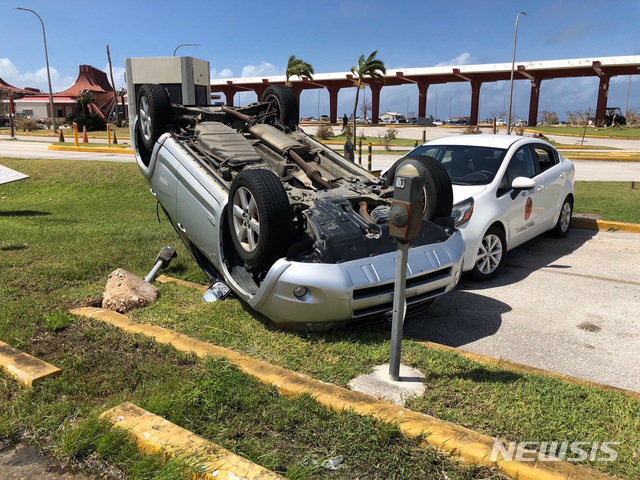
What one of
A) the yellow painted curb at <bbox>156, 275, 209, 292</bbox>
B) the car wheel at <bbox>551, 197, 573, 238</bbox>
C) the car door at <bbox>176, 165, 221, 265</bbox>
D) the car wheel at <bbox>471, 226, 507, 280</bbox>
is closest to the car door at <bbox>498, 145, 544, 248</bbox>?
the car wheel at <bbox>471, 226, 507, 280</bbox>

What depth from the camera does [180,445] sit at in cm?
269

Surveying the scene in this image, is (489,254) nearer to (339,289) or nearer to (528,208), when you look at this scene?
(528,208)

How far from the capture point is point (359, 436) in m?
2.81

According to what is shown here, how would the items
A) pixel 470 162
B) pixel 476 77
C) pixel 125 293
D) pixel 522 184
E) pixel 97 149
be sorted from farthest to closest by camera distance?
pixel 476 77, pixel 97 149, pixel 470 162, pixel 522 184, pixel 125 293

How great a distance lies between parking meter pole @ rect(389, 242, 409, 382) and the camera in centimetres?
328

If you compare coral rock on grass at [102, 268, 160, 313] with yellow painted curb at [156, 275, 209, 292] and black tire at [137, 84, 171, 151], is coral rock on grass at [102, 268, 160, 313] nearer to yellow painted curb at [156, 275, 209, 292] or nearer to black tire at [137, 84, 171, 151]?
yellow painted curb at [156, 275, 209, 292]

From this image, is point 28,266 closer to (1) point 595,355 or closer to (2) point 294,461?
(2) point 294,461

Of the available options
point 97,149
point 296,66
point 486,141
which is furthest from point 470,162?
point 296,66

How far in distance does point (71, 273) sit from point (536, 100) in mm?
52938

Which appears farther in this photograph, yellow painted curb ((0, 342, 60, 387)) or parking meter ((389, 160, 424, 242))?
yellow painted curb ((0, 342, 60, 387))

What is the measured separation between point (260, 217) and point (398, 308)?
1316 mm

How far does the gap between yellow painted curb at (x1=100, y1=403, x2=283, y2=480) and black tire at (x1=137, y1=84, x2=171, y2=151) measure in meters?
3.86

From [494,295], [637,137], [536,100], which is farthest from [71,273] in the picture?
[536,100]

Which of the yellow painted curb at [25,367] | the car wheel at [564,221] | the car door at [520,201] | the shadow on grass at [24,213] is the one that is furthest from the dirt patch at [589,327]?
the shadow on grass at [24,213]
